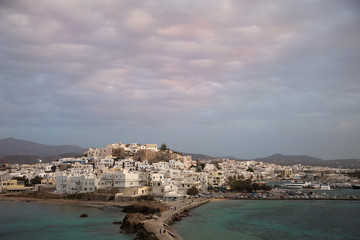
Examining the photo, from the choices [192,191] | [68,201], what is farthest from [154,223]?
[192,191]

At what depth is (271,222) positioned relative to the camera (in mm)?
28141

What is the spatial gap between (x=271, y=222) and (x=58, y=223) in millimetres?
18359

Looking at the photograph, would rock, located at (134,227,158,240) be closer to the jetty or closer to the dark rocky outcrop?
the jetty

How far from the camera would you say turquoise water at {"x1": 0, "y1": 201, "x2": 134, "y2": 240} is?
23172 mm

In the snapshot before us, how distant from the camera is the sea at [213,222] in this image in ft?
76.8

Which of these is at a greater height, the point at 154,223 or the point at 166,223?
the point at 154,223

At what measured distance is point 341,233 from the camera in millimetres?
24453

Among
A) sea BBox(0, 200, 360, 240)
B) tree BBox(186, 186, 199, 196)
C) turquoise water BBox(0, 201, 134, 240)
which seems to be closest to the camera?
turquoise water BBox(0, 201, 134, 240)

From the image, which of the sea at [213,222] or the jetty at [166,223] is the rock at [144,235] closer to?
the jetty at [166,223]

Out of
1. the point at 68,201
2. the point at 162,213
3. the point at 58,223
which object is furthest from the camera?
the point at 68,201

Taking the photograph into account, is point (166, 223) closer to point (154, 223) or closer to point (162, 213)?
point (154, 223)

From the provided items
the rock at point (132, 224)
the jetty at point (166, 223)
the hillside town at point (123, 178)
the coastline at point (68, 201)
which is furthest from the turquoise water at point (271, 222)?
the coastline at point (68, 201)

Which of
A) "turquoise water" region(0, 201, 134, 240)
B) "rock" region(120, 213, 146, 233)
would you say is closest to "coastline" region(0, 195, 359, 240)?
"rock" region(120, 213, 146, 233)

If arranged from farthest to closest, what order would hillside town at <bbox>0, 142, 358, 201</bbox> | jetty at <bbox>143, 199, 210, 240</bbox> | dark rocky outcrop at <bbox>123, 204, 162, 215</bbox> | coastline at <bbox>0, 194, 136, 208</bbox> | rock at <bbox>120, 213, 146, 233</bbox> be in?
1. hillside town at <bbox>0, 142, 358, 201</bbox>
2. coastline at <bbox>0, 194, 136, 208</bbox>
3. dark rocky outcrop at <bbox>123, 204, 162, 215</bbox>
4. rock at <bbox>120, 213, 146, 233</bbox>
5. jetty at <bbox>143, 199, 210, 240</bbox>
